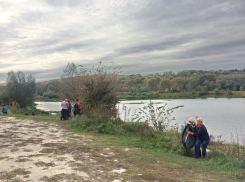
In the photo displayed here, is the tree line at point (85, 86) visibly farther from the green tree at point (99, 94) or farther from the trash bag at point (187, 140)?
the trash bag at point (187, 140)

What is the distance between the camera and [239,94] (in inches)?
2338

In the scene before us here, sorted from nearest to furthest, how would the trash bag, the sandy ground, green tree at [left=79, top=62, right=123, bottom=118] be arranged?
the sandy ground, the trash bag, green tree at [left=79, top=62, right=123, bottom=118]

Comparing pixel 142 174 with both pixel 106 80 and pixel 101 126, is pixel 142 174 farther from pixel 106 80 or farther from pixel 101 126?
pixel 106 80

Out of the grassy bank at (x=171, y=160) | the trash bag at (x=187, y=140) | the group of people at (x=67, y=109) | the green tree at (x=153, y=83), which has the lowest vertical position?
the grassy bank at (x=171, y=160)

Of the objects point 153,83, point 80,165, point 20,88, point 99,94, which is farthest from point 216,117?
point 153,83

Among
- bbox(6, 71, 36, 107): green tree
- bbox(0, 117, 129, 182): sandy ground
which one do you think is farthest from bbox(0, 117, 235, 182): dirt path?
bbox(6, 71, 36, 107): green tree

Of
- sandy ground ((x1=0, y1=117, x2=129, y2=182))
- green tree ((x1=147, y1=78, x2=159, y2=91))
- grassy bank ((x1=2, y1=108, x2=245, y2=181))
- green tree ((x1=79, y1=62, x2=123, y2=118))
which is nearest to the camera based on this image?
sandy ground ((x1=0, y1=117, x2=129, y2=182))

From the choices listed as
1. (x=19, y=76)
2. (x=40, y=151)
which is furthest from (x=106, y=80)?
(x=19, y=76)

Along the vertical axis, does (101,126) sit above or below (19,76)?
below

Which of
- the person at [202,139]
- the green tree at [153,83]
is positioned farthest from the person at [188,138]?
the green tree at [153,83]

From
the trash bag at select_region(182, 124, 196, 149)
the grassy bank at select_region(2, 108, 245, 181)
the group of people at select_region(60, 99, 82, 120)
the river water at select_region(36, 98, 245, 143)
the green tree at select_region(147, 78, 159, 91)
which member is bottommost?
the river water at select_region(36, 98, 245, 143)

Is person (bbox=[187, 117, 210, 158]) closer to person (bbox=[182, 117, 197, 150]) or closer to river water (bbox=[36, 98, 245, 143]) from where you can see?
person (bbox=[182, 117, 197, 150])

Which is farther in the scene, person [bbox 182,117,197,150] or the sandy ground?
person [bbox 182,117,197,150]

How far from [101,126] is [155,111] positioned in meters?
3.04
